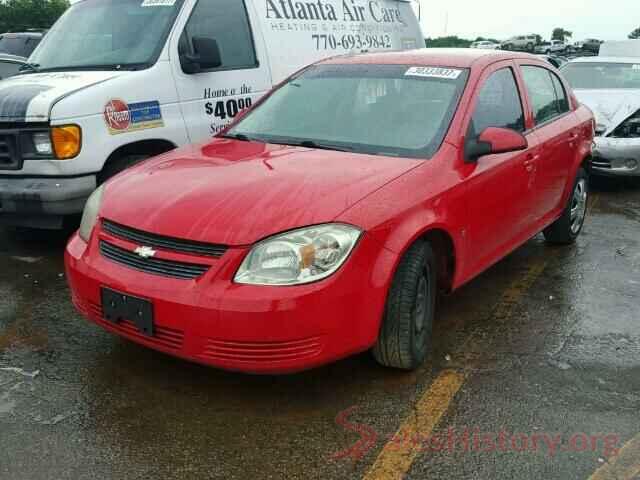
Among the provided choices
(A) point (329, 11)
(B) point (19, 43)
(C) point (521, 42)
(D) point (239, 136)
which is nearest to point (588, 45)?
(C) point (521, 42)

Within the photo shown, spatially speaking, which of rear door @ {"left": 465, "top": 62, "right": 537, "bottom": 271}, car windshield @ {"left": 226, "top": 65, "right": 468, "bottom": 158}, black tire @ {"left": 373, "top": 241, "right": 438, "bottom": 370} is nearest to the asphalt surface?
black tire @ {"left": 373, "top": 241, "right": 438, "bottom": 370}

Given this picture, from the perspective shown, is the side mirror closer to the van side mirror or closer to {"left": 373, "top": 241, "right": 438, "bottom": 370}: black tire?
{"left": 373, "top": 241, "right": 438, "bottom": 370}: black tire

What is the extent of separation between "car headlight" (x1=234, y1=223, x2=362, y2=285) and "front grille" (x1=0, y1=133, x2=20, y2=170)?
288cm

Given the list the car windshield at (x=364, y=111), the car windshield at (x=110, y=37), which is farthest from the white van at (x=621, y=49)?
the car windshield at (x=364, y=111)

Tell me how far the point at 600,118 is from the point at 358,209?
627 centimetres

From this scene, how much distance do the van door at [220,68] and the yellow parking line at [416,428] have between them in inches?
124

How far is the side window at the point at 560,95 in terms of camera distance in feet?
17.5

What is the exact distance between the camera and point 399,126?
3756 millimetres

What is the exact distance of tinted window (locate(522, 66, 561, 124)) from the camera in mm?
4754

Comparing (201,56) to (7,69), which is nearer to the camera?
(201,56)

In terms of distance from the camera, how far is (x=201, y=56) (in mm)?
5371

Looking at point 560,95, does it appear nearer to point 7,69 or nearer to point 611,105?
point 611,105

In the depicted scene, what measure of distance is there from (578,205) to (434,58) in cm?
229

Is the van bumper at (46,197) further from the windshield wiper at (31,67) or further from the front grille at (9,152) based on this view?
the windshield wiper at (31,67)
